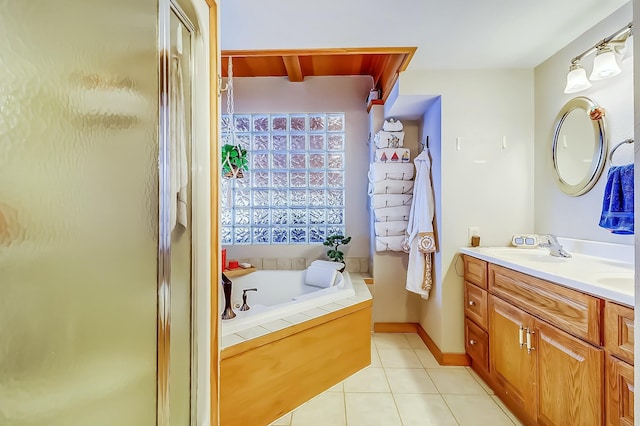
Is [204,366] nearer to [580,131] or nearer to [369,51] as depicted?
[369,51]

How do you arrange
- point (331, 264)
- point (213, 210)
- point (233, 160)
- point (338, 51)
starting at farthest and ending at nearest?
point (331, 264) → point (233, 160) → point (338, 51) → point (213, 210)

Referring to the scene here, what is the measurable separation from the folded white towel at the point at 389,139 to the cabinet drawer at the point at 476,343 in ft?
5.41

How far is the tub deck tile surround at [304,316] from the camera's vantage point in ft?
5.04

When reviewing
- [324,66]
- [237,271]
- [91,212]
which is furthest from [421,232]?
[91,212]

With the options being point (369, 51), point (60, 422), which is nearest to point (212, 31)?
point (60, 422)

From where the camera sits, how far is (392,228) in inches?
110

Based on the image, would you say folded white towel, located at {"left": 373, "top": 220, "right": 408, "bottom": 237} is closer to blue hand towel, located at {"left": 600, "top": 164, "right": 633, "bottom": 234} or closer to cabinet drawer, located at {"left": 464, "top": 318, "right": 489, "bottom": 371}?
cabinet drawer, located at {"left": 464, "top": 318, "right": 489, "bottom": 371}

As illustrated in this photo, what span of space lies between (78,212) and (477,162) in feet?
8.15

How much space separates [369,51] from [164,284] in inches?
79.1

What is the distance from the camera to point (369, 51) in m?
2.05

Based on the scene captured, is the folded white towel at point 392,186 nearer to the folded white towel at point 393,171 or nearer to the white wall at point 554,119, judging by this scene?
the folded white towel at point 393,171

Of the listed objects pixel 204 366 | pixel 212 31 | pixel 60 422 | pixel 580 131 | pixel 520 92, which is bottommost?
pixel 204 366

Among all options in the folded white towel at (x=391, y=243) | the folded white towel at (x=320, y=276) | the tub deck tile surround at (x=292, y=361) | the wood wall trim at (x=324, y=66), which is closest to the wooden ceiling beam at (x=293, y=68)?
the wood wall trim at (x=324, y=66)

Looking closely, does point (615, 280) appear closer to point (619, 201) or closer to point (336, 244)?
point (619, 201)
